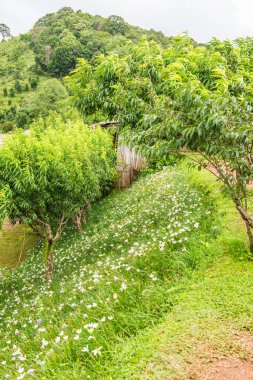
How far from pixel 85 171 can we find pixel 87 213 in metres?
6.99

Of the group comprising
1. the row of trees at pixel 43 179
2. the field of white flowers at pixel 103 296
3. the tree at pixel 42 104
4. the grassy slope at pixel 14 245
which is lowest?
the grassy slope at pixel 14 245

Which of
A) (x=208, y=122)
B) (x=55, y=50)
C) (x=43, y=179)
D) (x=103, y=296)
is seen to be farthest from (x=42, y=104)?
(x=208, y=122)

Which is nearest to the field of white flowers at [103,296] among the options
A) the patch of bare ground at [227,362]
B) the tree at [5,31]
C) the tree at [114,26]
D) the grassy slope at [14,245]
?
the patch of bare ground at [227,362]

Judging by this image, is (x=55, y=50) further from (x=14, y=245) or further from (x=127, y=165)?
(x=14, y=245)

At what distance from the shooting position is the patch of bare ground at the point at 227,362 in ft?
12.6

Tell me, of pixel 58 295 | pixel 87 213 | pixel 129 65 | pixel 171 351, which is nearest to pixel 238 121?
pixel 171 351

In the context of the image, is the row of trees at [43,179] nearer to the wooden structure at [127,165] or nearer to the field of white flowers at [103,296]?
the field of white flowers at [103,296]

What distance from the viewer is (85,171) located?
38.0 feet

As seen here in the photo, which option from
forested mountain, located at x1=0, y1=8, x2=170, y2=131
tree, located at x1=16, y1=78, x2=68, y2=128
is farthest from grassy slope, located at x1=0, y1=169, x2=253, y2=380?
forested mountain, located at x1=0, y1=8, x2=170, y2=131

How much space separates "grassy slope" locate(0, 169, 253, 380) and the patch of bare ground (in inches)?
1.7

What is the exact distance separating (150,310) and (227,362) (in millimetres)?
1510

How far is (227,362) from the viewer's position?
4.03 meters

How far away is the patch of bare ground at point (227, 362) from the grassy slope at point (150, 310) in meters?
0.04

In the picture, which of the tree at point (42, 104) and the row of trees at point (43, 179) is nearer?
the row of trees at point (43, 179)
